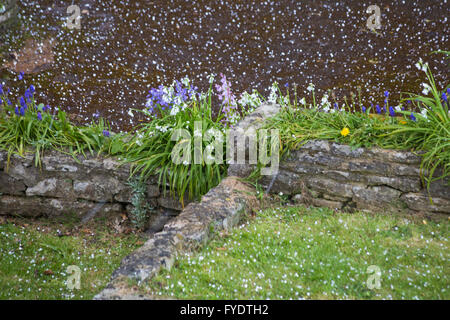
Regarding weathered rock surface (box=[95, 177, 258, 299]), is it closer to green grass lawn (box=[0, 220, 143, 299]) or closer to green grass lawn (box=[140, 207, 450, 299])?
green grass lawn (box=[140, 207, 450, 299])

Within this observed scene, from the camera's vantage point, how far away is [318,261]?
11.1 feet

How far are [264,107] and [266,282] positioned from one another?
2.59m

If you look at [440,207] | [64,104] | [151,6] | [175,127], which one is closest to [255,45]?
[151,6]

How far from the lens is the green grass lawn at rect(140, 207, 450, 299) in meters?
3.03

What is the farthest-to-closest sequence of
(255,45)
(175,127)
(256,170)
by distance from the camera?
1. (255,45)
2. (175,127)
3. (256,170)

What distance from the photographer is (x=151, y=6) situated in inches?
397

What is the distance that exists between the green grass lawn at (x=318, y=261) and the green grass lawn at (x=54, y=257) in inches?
46.8

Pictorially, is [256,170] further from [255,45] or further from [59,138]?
[255,45]

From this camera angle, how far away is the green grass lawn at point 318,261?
303 cm

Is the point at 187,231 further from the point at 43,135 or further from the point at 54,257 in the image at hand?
the point at 43,135

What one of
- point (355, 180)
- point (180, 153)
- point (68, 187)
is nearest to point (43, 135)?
point (68, 187)

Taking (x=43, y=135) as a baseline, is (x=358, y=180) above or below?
below

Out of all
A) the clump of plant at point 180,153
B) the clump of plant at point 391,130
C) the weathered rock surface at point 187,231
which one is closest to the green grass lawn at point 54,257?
the clump of plant at point 180,153

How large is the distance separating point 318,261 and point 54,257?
8.59 ft
